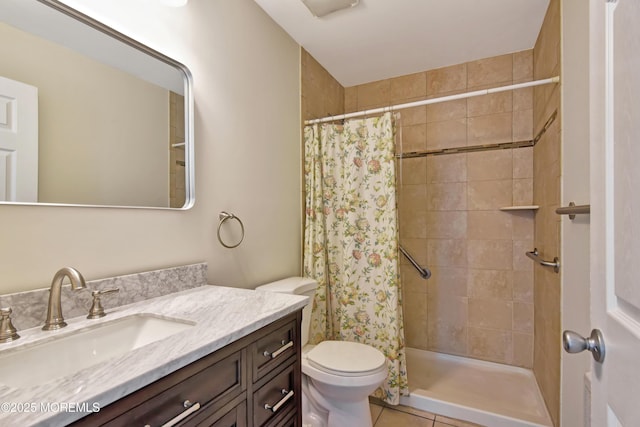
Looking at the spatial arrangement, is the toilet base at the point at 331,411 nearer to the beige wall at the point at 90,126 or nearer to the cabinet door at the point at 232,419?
the cabinet door at the point at 232,419

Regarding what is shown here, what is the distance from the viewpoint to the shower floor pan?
1741mm

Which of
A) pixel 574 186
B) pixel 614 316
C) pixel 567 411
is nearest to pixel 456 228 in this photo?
pixel 574 186

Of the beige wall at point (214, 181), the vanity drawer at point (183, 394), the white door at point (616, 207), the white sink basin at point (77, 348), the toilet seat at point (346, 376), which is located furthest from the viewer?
the toilet seat at point (346, 376)

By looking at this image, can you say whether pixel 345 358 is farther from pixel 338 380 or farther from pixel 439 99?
pixel 439 99

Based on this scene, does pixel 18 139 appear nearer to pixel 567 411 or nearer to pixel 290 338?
pixel 290 338

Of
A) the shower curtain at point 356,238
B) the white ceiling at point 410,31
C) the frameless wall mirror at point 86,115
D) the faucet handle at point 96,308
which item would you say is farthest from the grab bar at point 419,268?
the faucet handle at point 96,308

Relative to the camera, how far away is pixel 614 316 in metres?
0.54

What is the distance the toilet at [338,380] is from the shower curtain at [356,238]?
28cm

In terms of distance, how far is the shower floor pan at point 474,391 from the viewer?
5.71 feet

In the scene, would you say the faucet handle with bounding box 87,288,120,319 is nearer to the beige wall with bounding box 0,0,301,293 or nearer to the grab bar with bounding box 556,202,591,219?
the beige wall with bounding box 0,0,301,293

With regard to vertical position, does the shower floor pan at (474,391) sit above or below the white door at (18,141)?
below

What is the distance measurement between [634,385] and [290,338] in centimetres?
89

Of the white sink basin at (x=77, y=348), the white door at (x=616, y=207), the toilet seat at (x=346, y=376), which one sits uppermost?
the white door at (x=616, y=207)

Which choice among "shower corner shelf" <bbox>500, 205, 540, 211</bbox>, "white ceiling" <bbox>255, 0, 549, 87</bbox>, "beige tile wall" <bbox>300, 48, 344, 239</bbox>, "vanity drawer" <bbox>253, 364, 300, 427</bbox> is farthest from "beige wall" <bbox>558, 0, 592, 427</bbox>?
"beige tile wall" <bbox>300, 48, 344, 239</bbox>
